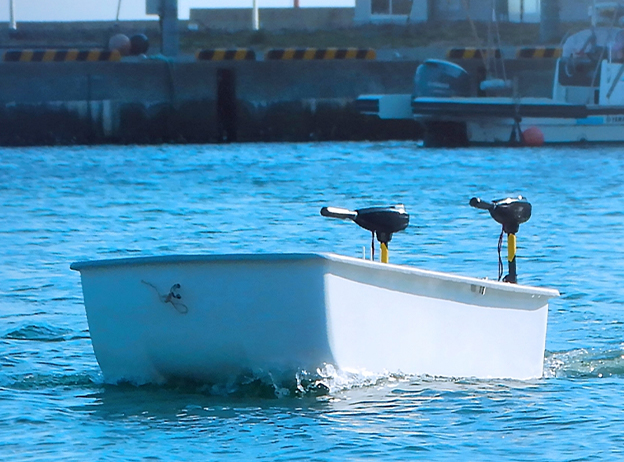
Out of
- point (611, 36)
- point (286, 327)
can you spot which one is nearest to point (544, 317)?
point (286, 327)

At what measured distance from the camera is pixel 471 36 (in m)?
39.1

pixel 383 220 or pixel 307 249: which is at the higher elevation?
pixel 383 220

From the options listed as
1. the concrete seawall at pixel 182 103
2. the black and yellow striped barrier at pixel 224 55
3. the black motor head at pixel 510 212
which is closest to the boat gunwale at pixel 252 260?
→ the black motor head at pixel 510 212

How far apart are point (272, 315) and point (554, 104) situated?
1947 cm

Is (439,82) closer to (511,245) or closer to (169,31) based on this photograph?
(169,31)

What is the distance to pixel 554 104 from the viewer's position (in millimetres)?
24766

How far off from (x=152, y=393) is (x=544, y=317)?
6.96 feet

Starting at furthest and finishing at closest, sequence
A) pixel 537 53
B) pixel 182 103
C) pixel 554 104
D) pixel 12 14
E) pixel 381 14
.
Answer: pixel 381 14, pixel 12 14, pixel 537 53, pixel 182 103, pixel 554 104

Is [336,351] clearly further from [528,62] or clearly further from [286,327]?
[528,62]

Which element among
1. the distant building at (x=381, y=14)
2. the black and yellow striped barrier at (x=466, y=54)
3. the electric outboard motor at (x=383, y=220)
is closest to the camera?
the electric outboard motor at (x=383, y=220)

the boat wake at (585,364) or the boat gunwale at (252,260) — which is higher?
Answer: the boat gunwale at (252,260)

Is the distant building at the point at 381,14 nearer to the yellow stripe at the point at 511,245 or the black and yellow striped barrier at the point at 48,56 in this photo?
the black and yellow striped barrier at the point at 48,56

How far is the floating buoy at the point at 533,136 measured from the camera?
25359 millimetres

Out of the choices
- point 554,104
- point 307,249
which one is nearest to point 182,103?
point 554,104
